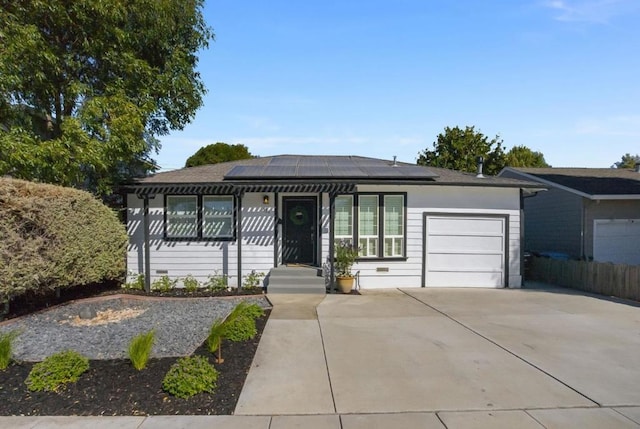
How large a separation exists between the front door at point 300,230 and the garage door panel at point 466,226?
3.33 metres

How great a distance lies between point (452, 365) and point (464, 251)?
691 cm

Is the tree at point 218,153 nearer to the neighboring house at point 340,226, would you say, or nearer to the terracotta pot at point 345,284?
the neighboring house at point 340,226

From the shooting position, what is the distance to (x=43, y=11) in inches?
329

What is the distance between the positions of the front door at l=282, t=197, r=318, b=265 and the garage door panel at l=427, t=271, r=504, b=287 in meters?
3.52

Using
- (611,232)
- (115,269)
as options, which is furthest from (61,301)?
(611,232)

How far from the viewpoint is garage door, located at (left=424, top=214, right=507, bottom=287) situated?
11.3m

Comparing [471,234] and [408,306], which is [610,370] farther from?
[471,234]

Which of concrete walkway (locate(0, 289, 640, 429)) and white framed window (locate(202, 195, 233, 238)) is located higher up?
white framed window (locate(202, 195, 233, 238))

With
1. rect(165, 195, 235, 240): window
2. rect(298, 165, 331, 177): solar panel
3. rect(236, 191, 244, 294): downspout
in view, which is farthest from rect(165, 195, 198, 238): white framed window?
rect(298, 165, 331, 177): solar panel

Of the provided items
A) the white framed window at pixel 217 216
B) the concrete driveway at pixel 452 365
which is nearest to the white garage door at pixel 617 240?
the concrete driveway at pixel 452 365

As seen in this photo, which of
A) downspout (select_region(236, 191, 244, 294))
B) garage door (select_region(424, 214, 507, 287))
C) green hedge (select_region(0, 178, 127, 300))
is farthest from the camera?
garage door (select_region(424, 214, 507, 287))

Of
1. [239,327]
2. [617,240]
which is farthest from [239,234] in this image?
[617,240]

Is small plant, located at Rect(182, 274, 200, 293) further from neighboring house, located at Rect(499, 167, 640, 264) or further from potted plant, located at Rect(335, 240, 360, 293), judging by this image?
neighboring house, located at Rect(499, 167, 640, 264)

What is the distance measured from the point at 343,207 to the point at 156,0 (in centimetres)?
673
